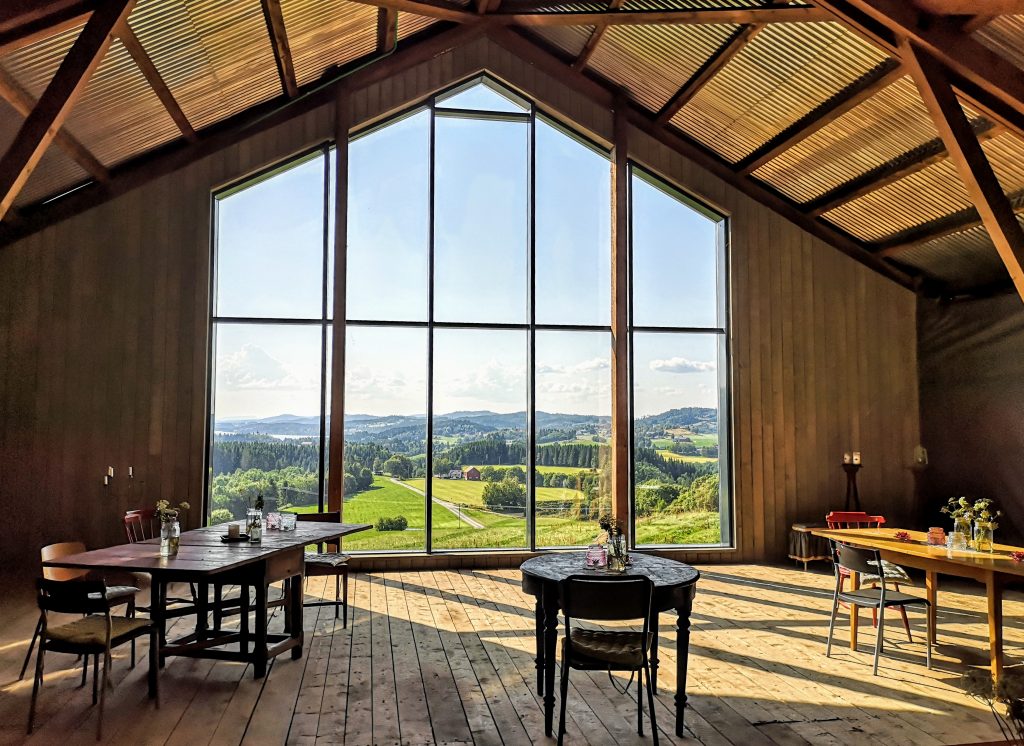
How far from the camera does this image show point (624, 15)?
7.17 m

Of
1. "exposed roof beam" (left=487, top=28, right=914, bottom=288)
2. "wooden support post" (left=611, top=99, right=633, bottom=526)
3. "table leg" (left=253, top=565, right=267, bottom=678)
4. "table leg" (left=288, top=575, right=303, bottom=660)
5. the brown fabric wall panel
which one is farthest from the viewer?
"exposed roof beam" (left=487, top=28, right=914, bottom=288)

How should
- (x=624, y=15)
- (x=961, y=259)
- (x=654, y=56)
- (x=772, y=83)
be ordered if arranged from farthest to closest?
(x=961, y=259) < (x=654, y=56) < (x=772, y=83) < (x=624, y=15)

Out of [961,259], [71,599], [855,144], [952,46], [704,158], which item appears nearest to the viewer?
[71,599]

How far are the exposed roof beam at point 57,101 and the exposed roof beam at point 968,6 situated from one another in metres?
5.38

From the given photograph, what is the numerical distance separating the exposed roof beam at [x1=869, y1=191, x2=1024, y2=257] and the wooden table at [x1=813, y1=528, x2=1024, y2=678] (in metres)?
3.66

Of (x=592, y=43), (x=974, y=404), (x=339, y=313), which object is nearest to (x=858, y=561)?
(x=974, y=404)

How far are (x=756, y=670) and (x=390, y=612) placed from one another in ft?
10.1

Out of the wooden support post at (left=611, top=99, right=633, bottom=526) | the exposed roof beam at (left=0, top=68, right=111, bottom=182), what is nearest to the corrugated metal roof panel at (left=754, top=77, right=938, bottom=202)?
the wooden support post at (left=611, top=99, right=633, bottom=526)

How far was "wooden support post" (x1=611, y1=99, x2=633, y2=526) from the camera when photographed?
868 centimetres

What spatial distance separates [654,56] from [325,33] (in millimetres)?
3562

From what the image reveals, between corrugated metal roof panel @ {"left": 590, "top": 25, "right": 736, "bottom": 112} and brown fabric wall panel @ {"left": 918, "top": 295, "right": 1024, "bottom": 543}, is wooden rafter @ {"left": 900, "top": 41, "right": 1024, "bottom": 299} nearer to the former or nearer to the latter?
corrugated metal roof panel @ {"left": 590, "top": 25, "right": 736, "bottom": 112}

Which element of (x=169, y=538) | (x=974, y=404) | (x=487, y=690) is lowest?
(x=487, y=690)

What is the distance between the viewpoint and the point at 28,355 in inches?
303

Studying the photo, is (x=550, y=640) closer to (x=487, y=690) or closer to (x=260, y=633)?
(x=487, y=690)
